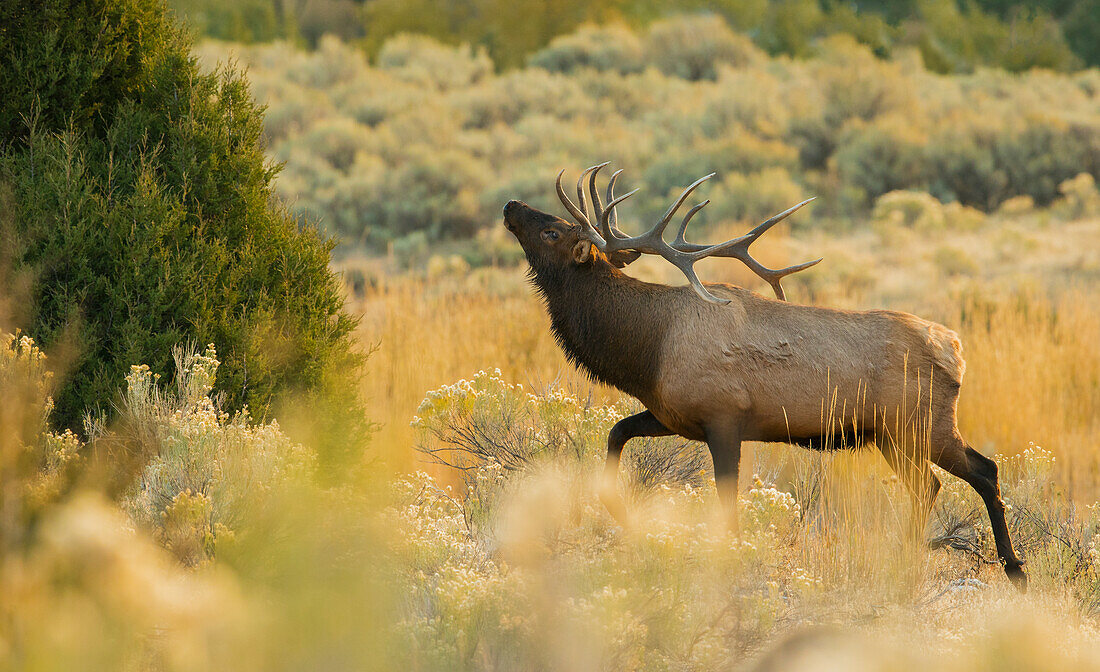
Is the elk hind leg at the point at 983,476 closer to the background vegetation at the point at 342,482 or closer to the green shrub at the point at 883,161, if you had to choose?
the background vegetation at the point at 342,482

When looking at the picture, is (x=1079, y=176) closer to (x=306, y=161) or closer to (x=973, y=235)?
(x=973, y=235)

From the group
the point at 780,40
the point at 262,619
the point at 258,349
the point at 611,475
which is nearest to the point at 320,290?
the point at 258,349

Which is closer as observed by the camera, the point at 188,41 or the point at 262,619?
the point at 262,619

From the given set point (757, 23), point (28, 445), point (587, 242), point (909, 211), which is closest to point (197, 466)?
point (28, 445)

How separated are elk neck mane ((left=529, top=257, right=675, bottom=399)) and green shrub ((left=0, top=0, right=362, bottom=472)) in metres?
1.40

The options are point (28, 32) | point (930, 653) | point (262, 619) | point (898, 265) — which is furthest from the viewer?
point (898, 265)

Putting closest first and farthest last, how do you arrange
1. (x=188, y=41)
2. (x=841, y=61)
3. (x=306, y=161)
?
(x=188, y=41) → (x=306, y=161) → (x=841, y=61)

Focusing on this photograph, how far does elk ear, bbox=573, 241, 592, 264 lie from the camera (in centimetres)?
598

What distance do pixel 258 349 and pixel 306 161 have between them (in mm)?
16912

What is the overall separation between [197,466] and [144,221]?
55.8 inches

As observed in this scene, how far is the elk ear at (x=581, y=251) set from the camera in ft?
19.6

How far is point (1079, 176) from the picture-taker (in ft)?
67.7

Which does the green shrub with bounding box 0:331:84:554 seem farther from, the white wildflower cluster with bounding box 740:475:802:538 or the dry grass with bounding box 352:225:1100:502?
the white wildflower cluster with bounding box 740:475:802:538

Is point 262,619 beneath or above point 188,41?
beneath
